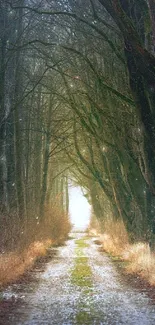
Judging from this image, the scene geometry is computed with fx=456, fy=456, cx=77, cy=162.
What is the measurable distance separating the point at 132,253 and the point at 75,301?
7.66 metres

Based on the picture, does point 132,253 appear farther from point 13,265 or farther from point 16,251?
point 13,265

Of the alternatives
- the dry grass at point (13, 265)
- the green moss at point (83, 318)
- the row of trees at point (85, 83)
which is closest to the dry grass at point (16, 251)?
the dry grass at point (13, 265)

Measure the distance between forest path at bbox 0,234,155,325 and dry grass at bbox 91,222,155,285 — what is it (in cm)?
61

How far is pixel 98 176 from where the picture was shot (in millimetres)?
22422

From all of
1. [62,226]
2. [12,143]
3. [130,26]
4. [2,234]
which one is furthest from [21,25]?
A: [62,226]

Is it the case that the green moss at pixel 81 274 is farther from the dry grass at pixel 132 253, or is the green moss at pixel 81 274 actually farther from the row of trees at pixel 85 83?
the row of trees at pixel 85 83

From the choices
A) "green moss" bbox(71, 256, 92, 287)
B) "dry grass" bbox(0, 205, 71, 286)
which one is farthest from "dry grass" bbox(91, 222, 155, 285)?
"dry grass" bbox(0, 205, 71, 286)

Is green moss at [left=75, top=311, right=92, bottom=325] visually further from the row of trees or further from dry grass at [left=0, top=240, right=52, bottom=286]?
the row of trees

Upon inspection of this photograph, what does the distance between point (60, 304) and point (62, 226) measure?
24.2m

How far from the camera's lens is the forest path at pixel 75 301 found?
732 cm

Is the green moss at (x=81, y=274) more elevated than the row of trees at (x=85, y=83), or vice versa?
the row of trees at (x=85, y=83)

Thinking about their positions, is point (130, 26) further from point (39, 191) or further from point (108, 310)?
point (39, 191)

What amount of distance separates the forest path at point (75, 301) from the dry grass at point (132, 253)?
61 cm

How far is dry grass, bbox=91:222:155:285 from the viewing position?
1201cm
